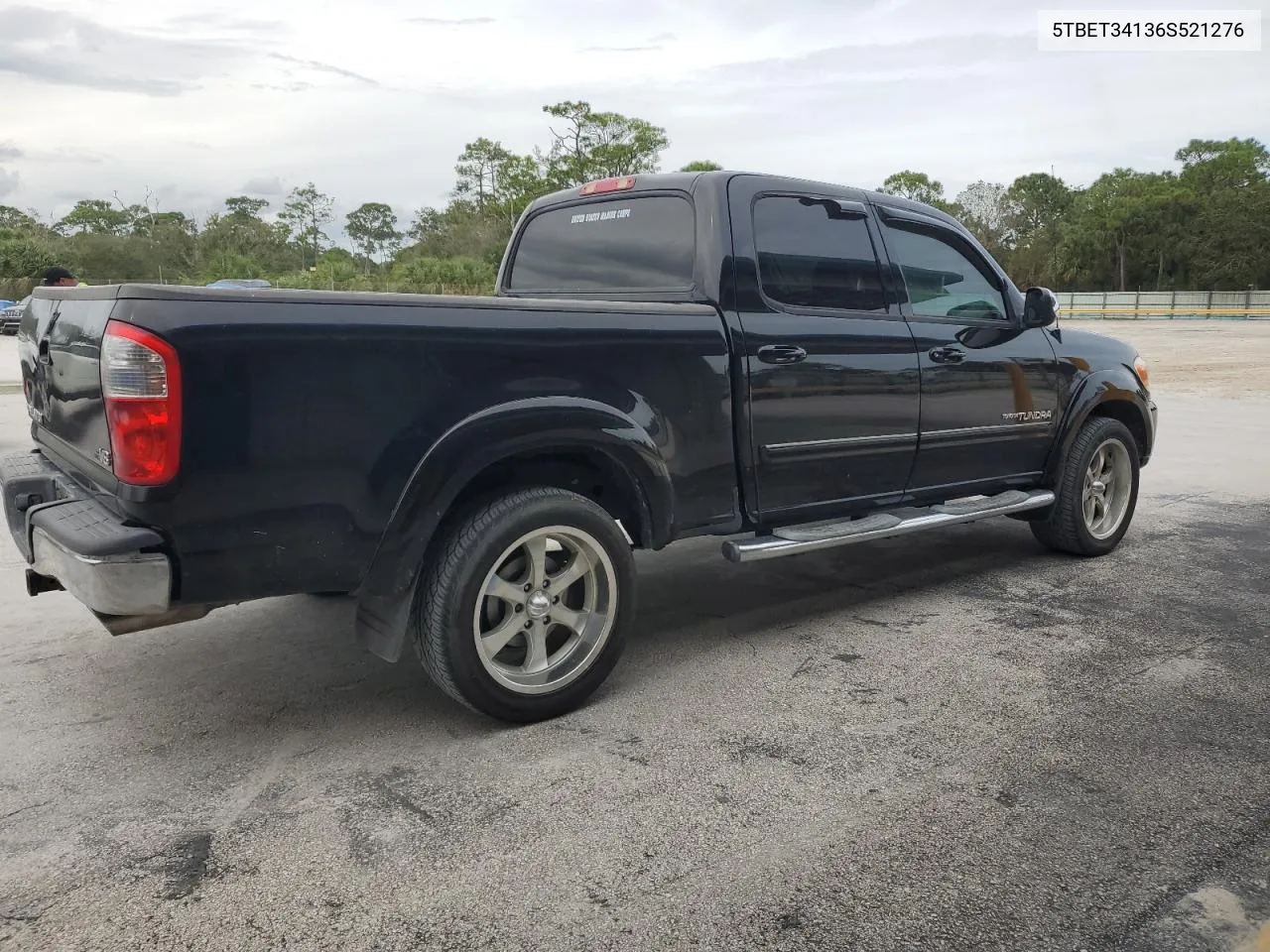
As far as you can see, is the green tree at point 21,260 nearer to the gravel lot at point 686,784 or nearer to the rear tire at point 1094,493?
the gravel lot at point 686,784

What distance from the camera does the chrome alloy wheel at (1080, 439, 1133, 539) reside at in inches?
227

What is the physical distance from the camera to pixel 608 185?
4.66 metres

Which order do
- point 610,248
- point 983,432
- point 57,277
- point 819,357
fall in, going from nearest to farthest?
point 819,357, point 610,248, point 983,432, point 57,277

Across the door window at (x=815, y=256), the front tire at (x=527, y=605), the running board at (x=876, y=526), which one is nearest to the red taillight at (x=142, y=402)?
the front tire at (x=527, y=605)

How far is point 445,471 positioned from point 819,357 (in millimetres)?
1726

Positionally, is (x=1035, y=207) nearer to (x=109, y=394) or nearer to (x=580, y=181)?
(x=580, y=181)

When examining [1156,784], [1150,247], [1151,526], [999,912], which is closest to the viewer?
[999,912]

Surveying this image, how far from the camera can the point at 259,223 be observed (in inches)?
3076

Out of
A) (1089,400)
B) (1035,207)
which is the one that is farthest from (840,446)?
(1035,207)

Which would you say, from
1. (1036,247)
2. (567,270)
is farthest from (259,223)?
(567,270)

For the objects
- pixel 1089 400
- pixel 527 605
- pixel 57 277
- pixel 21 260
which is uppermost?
pixel 21 260

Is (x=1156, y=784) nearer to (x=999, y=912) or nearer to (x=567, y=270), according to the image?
(x=999, y=912)

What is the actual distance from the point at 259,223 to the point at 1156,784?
8324 centimetres

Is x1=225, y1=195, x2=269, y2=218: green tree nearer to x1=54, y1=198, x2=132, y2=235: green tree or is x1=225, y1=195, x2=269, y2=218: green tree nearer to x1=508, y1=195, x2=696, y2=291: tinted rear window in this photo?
x1=54, y1=198, x2=132, y2=235: green tree
